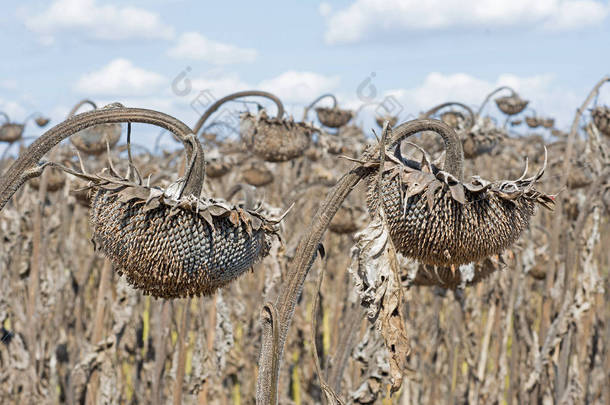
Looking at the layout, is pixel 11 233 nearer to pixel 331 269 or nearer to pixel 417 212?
pixel 331 269

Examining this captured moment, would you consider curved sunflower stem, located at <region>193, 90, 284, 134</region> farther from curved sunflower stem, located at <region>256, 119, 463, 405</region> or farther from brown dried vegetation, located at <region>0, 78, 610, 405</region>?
curved sunflower stem, located at <region>256, 119, 463, 405</region>

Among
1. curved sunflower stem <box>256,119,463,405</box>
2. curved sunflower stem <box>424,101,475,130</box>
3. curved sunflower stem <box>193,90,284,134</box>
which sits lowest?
curved sunflower stem <box>256,119,463,405</box>

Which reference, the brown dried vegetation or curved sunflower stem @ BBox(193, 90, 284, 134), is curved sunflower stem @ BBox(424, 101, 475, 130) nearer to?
the brown dried vegetation

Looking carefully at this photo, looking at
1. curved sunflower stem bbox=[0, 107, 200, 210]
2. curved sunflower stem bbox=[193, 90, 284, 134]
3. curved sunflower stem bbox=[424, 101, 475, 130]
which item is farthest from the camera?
curved sunflower stem bbox=[424, 101, 475, 130]

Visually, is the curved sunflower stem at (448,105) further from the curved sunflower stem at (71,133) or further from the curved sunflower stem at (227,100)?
the curved sunflower stem at (71,133)

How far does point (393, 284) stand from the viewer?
198 cm

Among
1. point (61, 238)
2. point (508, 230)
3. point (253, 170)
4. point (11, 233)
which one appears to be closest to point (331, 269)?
point (253, 170)

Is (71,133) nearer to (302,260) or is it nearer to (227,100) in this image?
(302,260)

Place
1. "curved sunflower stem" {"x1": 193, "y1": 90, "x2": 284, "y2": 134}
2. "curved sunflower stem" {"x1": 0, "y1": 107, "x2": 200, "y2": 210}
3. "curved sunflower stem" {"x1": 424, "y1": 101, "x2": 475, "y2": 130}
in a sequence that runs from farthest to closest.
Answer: "curved sunflower stem" {"x1": 424, "y1": 101, "x2": 475, "y2": 130}, "curved sunflower stem" {"x1": 193, "y1": 90, "x2": 284, "y2": 134}, "curved sunflower stem" {"x1": 0, "y1": 107, "x2": 200, "y2": 210}

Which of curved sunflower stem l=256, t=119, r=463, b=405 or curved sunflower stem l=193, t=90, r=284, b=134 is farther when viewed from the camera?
curved sunflower stem l=193, t=90, r=284, b=134

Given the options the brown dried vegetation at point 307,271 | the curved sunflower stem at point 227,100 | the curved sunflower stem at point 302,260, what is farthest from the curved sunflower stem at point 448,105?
the curved sunflower stem at point 302,260

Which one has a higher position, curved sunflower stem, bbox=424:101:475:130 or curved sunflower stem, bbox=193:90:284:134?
curved sunflower stem, bbox=424:101:475:130

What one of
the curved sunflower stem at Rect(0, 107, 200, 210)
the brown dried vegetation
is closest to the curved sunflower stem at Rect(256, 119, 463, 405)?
the brown dried vegetation

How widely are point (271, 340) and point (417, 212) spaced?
529mm
